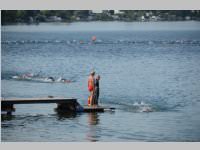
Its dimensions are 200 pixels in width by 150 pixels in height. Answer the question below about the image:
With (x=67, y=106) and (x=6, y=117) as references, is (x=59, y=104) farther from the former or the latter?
(x=6, y=117)

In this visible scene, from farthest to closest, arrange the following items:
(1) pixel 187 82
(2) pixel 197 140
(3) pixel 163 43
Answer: (3) pixel 163 43
(1) pixel 187 82
(2) pixel 197 140

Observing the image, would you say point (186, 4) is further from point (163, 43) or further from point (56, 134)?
point (163, 43)

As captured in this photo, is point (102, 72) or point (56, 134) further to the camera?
point (102, 72)

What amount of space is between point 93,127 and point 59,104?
3.65 m

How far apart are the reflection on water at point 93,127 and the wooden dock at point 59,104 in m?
0.47

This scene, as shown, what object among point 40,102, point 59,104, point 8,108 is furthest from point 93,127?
Result: point 8,108

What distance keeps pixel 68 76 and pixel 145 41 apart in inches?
1273

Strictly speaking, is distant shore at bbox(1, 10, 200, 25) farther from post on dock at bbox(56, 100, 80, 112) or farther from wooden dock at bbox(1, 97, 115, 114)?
post on dock at bbox(56, 100, 80, 112)

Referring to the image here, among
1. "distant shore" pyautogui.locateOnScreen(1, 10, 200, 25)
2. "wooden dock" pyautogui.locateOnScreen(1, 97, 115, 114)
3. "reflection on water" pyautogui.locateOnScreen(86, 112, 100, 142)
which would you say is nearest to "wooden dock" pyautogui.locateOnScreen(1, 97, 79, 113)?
"wooden dock" pyautogui.locateOnScreen(1, 97, 115, 114)

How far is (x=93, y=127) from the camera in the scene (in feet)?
102

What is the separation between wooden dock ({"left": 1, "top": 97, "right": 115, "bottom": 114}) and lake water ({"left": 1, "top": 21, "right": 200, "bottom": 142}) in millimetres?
350

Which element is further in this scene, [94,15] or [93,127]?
[94,15]

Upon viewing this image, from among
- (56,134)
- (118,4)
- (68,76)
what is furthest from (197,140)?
(68,76)

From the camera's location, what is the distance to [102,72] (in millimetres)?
53875
